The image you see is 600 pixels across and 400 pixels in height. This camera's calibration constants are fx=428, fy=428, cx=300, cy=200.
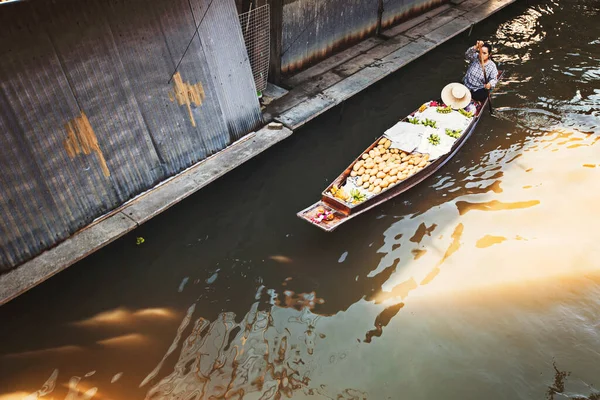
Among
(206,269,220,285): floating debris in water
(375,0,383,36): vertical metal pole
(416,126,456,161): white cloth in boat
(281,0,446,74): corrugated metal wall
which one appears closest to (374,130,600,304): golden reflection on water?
(416,126,456,161): white cloth in boat

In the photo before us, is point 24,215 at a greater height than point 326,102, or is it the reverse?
point 24,215

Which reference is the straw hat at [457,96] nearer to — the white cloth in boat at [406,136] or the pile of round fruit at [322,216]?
the white cloth in boat at [406,136]

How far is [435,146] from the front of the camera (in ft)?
33.2

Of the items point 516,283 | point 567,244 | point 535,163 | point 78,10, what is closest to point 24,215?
point 78,10

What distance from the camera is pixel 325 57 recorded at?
43.9 feet

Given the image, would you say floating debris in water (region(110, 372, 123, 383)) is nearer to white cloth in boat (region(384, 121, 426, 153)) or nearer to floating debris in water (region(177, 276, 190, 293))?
floating debris in water (region(177, 276, 190, 293))

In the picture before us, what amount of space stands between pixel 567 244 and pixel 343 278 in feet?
15.8

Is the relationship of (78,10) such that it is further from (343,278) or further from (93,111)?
(343,278)

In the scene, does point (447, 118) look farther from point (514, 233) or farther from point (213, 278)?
point (213, 278)

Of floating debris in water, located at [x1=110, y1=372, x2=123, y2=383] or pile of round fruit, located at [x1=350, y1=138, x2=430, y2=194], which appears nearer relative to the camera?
floating debris in water, located at [x1=110, y1=372, x2=123, y2=383]

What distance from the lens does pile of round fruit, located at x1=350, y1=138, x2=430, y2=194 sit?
9.33 m

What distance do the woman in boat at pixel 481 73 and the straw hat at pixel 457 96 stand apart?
28.3 inches

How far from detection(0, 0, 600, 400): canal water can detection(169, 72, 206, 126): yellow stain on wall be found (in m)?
1.93

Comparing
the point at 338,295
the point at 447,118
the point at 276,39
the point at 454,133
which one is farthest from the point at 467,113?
the point at 338,295
